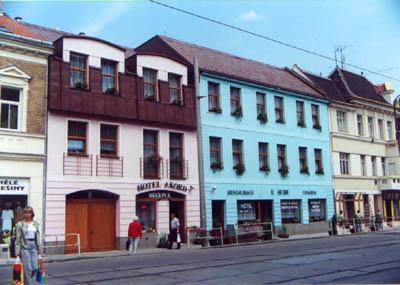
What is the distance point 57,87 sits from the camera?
23344 millimetres

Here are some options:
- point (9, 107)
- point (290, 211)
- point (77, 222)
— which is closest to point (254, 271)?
point (77, 222)

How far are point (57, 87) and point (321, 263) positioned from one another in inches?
568

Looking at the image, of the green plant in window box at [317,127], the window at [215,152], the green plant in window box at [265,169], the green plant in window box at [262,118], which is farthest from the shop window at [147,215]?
the green plant in window box at [317,127]

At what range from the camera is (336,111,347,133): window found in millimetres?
40969

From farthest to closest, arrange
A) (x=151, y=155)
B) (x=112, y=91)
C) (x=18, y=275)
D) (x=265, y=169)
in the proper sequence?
(x=265, y=169), (x=151, y=155), (x=112, y=91), (x=18, y=275)

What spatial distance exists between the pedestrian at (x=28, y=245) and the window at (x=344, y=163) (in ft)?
109

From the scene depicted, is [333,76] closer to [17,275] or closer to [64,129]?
[64,129]

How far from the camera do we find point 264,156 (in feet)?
111

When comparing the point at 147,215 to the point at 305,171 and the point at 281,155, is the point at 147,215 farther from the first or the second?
the point at 305,171

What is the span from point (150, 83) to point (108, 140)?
4.27 meters

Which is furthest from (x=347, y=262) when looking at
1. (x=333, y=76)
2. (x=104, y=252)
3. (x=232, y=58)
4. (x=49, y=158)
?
A: (x=333, y=76)

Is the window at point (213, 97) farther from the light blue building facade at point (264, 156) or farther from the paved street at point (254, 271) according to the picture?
the paved street at point (254, 271)

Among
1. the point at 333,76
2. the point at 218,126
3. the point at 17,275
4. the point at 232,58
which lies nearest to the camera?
the point at 17,275

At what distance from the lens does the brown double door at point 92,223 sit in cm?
2356
